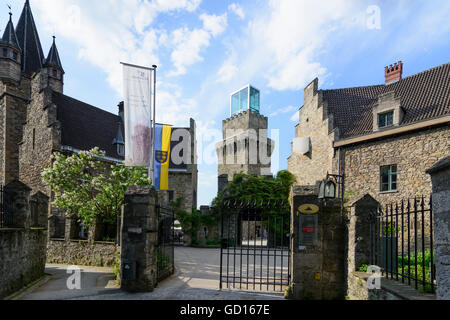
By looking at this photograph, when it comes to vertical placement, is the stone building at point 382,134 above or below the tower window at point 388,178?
above

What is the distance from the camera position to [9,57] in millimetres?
23406

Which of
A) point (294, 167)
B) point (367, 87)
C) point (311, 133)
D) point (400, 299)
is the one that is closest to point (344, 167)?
point (311, 133)

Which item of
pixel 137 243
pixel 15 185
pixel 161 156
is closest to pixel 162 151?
pixel 161 156

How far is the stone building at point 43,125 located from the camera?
65.1ft

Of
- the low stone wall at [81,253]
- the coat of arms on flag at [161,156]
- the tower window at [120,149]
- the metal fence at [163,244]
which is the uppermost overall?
the tower window at [120,149]

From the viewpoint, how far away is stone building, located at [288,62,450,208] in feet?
41.8

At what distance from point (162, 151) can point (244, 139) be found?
1862cm

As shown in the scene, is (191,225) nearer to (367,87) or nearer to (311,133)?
(311,133)

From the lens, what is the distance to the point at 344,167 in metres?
15.8

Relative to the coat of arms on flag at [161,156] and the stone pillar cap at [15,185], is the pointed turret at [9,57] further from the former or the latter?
the stone pillar cap at [15,185]

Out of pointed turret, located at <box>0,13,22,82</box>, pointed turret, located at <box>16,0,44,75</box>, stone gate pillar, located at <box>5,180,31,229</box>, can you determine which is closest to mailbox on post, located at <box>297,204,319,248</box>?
stone gate pillar, located at <box>5,180,31,229</box>

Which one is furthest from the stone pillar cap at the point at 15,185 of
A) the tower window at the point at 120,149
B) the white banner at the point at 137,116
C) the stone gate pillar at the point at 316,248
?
the tower window at the point at 120,149

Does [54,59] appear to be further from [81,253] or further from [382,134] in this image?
[382,134]

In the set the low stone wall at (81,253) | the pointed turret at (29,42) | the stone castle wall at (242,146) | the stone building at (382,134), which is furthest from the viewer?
the stone castle wall at (242,146)
